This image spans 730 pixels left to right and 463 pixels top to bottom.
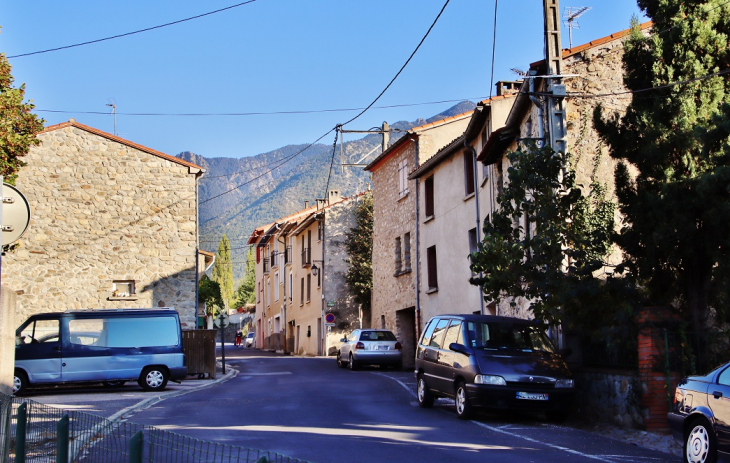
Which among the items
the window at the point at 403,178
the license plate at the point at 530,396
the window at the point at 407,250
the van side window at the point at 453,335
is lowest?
the license plate at the point at 530,396

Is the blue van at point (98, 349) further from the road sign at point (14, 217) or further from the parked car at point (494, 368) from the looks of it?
the road sign at point (14, 217)

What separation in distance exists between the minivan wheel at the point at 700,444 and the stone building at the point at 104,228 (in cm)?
2214

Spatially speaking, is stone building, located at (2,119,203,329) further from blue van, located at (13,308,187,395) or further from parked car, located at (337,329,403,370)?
blue van, located at (13,308,187,395)

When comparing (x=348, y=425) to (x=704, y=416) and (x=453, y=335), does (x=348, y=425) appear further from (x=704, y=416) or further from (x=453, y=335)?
(x=704, y=416)

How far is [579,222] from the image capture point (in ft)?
46.8

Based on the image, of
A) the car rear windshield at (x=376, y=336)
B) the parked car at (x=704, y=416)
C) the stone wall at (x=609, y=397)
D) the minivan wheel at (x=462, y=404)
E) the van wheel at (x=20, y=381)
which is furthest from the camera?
the car rear windshield at (x=376, y=336)

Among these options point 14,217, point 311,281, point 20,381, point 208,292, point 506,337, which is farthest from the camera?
point 208,292

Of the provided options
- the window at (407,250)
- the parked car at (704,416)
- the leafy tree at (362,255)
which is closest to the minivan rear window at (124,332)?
the window at (407,250)

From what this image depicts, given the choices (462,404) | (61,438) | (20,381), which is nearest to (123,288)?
(20,381)

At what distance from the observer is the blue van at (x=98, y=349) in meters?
20.1

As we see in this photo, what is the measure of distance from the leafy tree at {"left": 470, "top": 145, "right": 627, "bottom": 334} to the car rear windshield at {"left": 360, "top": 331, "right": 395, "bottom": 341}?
50.3ft

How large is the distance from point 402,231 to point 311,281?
15434 mm

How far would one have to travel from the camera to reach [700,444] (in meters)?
8.41

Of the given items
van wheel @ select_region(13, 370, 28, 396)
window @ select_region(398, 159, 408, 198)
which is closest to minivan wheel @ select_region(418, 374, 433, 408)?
van wheel @ select_region(13, 370, 28, 396)
